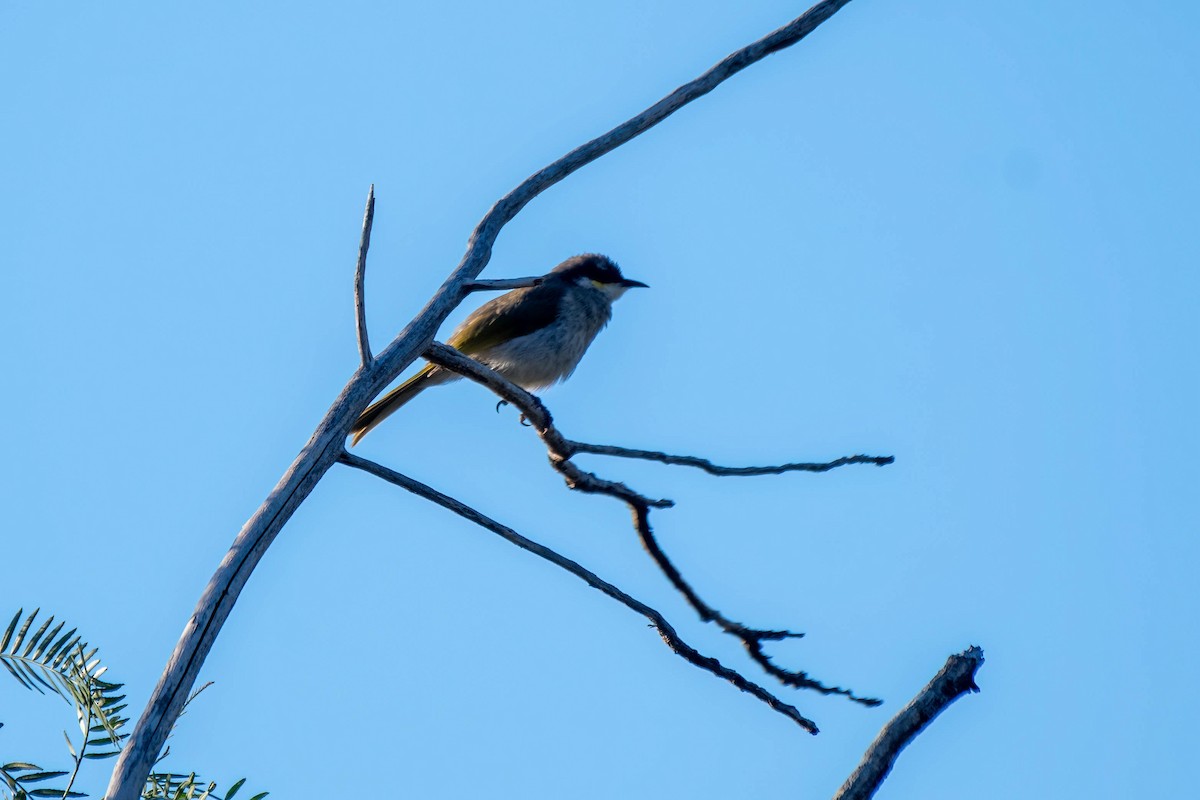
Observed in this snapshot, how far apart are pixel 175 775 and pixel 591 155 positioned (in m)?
2.33

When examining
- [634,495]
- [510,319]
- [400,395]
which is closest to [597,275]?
[510,319]

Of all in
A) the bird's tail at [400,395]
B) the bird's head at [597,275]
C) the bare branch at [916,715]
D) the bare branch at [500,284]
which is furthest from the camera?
the bird's head at [597,275]

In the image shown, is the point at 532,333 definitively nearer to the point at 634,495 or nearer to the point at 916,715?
the point at 634,495

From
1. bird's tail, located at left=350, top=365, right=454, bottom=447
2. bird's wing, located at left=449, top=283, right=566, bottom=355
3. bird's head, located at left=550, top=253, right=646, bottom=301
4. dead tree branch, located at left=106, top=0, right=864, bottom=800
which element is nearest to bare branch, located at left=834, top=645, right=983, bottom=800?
dead tree branch, located at left=106, top=0, right=864, bottom=800

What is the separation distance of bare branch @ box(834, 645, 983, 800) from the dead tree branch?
165 centimetres

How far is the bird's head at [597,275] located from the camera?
942cm

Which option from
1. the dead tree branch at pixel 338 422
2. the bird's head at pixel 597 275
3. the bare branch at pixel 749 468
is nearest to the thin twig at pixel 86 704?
the dead tree branch at pixel 338 422

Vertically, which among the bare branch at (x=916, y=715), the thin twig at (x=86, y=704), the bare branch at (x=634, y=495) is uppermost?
the bare branch at (x=634, y=495)

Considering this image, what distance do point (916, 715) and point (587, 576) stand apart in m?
1.08

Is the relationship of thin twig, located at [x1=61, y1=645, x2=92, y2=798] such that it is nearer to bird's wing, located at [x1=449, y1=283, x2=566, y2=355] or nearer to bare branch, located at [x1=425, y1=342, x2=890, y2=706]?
bare branch, located at [x1=425, y1=342, x2=890, y2=706]

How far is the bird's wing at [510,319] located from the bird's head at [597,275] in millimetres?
705

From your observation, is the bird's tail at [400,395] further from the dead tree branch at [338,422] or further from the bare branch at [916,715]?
the bare branch at [916,715]

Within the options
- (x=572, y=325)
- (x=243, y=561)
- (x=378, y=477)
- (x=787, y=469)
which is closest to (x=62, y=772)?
(x=243, y=561)

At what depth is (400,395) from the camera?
7.82m
